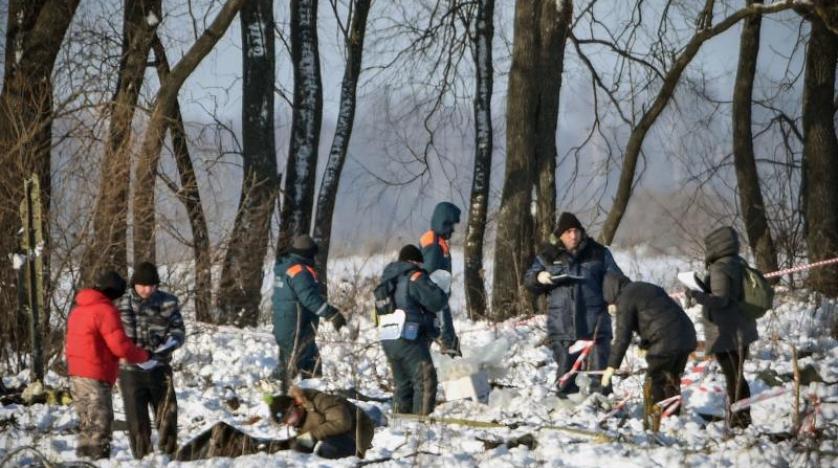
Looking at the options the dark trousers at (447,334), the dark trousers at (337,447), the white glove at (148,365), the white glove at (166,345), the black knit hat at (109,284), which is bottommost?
the dark trousers at (337,447)

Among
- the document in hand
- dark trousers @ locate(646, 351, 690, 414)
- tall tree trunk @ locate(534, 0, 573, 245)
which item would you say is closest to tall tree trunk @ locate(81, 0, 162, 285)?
tall tree trunk @ locate(534, 0, 573, 245)

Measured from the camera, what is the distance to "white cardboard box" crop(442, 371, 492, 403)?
32.0 ft

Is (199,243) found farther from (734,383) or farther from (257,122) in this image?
(734,383)

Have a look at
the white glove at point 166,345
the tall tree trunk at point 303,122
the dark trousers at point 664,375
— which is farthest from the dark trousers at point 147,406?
the tall tree trunk at point 303,122

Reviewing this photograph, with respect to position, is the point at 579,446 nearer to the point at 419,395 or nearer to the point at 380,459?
the point at 380,459

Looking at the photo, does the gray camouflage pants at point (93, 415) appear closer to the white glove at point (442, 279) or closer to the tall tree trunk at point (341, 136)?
the white glove at point (442, 279)

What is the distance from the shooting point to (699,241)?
17188 mm

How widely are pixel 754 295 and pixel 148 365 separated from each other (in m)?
4.36

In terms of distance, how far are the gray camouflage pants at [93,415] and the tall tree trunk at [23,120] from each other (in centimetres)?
430

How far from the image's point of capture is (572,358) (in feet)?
32.1

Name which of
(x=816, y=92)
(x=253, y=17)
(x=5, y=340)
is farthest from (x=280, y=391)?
(x=816, y=92)

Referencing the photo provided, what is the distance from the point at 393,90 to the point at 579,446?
13941 mm

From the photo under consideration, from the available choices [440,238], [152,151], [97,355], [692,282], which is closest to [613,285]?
[692,282]

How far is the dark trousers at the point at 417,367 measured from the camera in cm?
918
